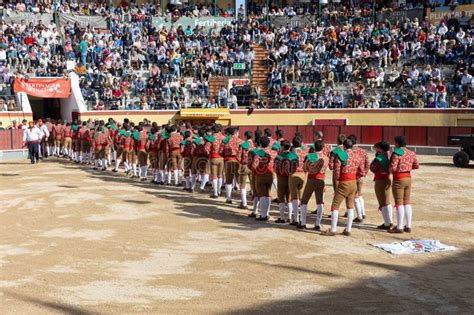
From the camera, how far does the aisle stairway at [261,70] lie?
123 feet

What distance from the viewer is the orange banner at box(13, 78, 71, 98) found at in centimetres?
3186

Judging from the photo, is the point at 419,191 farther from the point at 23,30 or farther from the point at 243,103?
the point at 23,30

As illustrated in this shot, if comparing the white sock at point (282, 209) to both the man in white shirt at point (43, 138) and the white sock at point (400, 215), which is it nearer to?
the white sock at point (400, 215)

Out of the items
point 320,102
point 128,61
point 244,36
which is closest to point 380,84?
point 320,102

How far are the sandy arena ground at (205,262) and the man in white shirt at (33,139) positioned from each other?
8757mm

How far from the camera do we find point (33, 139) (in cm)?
2634

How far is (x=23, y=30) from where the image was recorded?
119 ft

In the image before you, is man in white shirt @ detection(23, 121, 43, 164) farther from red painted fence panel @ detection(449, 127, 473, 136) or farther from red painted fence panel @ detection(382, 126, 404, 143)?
red painted fence panel @ detection(449, 127, 473, 136)

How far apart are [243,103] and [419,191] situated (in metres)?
18.1

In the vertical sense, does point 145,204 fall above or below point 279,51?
below

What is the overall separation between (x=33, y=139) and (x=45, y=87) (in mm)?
7100

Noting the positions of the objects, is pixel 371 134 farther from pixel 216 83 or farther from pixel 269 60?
pixel 216 83

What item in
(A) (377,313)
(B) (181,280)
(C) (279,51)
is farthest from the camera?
(C) (279,51)

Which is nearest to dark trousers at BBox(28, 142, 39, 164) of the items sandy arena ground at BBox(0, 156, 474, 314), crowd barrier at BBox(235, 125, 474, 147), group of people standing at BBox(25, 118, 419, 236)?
group of people standing at BBox(25, 118, 419, 236)
